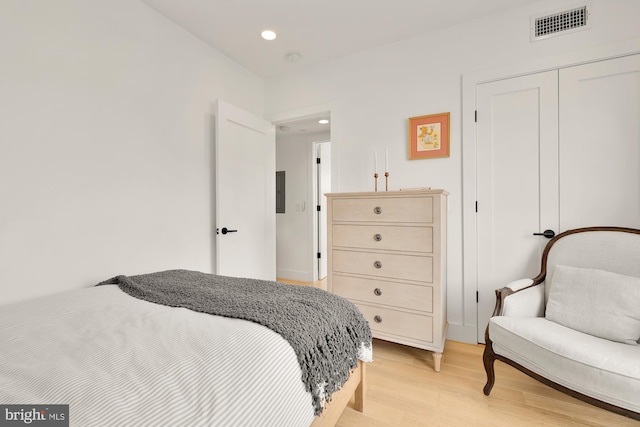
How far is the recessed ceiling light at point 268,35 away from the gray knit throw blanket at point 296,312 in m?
2.12

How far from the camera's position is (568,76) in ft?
6.81

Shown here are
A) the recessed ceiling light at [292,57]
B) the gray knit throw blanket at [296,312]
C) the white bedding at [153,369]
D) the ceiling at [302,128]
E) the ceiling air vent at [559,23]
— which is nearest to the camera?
the white bedding at [153,369]

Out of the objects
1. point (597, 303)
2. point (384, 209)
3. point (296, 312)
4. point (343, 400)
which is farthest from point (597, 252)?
point (296, 312)

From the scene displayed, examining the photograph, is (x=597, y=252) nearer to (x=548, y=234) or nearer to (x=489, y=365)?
(x=548, y=234)

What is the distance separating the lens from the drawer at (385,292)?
2.02 metres

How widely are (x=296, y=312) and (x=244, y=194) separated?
2.00 meters

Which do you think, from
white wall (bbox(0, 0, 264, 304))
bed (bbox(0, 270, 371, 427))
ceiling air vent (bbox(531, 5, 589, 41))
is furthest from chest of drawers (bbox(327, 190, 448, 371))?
ceiling air vent (bbox(531, 5, 589, 41))

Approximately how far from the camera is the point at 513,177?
7.36ft

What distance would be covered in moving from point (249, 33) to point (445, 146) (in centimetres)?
195

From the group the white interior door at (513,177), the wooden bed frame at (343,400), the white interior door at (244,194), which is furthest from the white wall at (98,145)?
the white interior door at (513,177)

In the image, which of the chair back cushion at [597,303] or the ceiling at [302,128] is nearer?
the chair back cushion at [597,303]


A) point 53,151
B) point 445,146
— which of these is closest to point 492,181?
point 445,146

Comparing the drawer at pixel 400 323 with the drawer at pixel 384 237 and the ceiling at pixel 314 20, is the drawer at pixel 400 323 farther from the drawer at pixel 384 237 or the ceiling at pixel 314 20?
the ceiling at pixel 314 20

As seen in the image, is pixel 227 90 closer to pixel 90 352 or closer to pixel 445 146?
pixel 445 146
